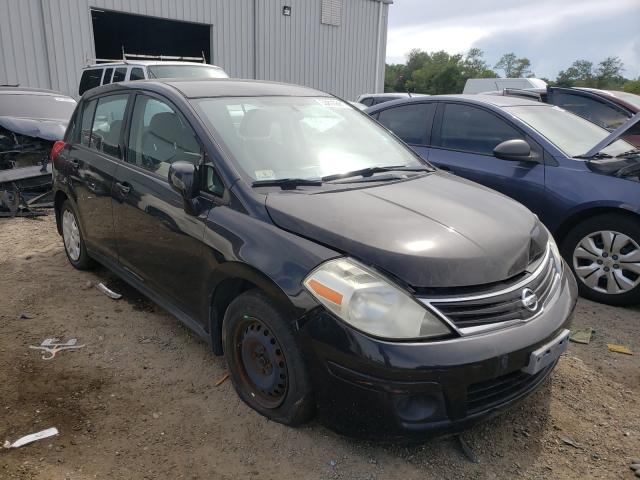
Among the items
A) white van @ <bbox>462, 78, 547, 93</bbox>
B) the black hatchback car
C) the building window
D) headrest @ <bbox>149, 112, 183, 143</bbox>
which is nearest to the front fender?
the black hatchback car

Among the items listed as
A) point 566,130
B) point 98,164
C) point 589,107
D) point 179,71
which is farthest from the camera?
point 179,71

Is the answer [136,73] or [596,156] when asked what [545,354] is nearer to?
[596,156]

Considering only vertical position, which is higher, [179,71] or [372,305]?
[179,71]

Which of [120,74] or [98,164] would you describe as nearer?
[98,164]

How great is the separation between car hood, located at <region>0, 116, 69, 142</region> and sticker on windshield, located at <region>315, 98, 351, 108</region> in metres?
4.57

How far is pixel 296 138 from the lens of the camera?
3.12 metres

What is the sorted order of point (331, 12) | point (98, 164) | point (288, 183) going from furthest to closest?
point (331, 12)
point (98, 164)
point (288, 183)

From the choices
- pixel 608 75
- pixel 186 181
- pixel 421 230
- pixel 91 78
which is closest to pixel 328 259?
pixel 421 230

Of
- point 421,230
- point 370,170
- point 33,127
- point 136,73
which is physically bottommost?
point 33,127

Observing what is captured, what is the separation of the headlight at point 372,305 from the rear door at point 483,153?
274 centimetres

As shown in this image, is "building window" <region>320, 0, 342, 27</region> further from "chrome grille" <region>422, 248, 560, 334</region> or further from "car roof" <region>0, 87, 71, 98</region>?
"chrome grille" <region>422, 248, 560, 334</region>

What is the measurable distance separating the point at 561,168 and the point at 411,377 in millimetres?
3025

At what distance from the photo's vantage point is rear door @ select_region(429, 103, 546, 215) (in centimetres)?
441

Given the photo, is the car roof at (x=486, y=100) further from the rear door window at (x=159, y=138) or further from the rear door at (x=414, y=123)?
the rear door window at (x=159, y=138)
